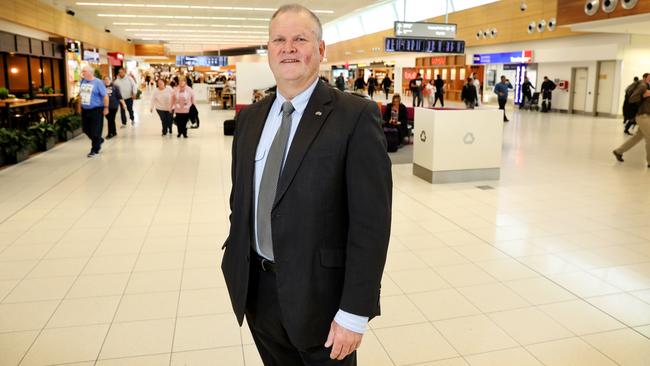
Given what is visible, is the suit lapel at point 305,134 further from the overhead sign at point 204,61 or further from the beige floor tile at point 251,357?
the overhead sign at point 204,61

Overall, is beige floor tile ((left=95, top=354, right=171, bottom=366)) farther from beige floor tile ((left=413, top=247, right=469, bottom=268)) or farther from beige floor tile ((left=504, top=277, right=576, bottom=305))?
beige floor tile ((left=504, top=277, right=576, bottom=305))

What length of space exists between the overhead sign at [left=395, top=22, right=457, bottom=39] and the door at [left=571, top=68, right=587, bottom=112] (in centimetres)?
730

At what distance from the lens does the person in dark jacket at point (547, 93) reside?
20859mm

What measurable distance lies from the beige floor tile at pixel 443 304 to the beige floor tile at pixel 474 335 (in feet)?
0.26

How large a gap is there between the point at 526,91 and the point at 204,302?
70.0 feet

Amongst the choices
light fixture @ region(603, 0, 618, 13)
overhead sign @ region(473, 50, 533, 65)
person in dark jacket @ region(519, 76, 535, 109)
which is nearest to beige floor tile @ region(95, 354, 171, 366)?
light fixture @ region(603, 0, 618, 13)

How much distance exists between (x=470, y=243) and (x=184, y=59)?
44.9 meters

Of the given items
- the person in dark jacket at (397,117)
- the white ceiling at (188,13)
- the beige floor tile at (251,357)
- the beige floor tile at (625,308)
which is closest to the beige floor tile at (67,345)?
the beige floor tile at (251,357)

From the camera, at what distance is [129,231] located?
5.22 meters

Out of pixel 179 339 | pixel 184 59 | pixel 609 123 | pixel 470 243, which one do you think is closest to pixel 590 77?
pixel 609 123

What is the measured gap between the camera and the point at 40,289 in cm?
375

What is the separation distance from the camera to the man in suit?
58.2 inches

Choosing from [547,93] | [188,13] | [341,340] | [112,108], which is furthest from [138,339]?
[547,93]

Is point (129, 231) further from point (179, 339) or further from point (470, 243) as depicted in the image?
point (470, 243)
